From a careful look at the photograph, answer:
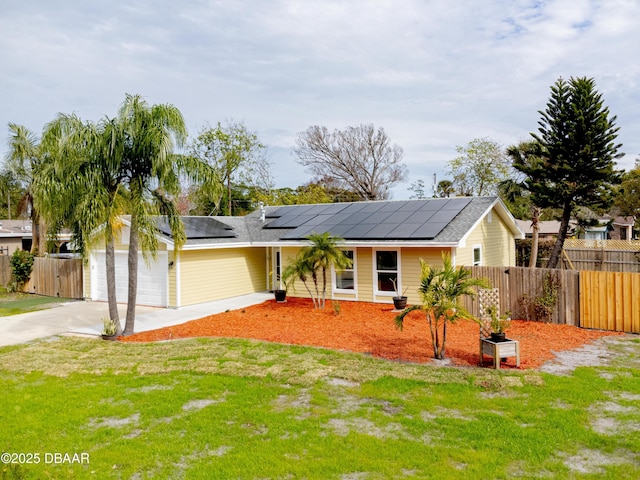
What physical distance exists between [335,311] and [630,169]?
30311 millimetres

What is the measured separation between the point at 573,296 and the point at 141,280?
14467mm

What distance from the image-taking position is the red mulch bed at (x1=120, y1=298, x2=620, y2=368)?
9.38 m

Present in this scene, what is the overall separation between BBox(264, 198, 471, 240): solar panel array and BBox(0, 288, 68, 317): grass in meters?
9.60

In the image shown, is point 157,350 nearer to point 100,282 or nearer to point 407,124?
point 100,282

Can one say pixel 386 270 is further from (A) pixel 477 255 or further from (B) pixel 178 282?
(B) pixel 178 282

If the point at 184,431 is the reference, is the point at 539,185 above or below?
above

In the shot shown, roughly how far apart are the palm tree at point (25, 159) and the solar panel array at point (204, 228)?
916 cm

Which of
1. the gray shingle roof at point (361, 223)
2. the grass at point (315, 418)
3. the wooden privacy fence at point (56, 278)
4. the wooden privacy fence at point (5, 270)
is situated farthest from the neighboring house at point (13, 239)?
the grass at point (315, 418)

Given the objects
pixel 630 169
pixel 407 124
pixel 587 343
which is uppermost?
pixel 407 124

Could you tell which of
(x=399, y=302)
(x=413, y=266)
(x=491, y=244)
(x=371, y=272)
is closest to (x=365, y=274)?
(x=371, y=272)

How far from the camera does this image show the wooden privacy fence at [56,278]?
1883 cm

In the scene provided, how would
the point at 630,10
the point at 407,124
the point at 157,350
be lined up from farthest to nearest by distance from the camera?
the point at 407,124
the point at 630,10
the point at 157,350

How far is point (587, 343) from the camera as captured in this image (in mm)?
10094

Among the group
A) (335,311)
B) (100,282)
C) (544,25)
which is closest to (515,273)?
(335,311)
